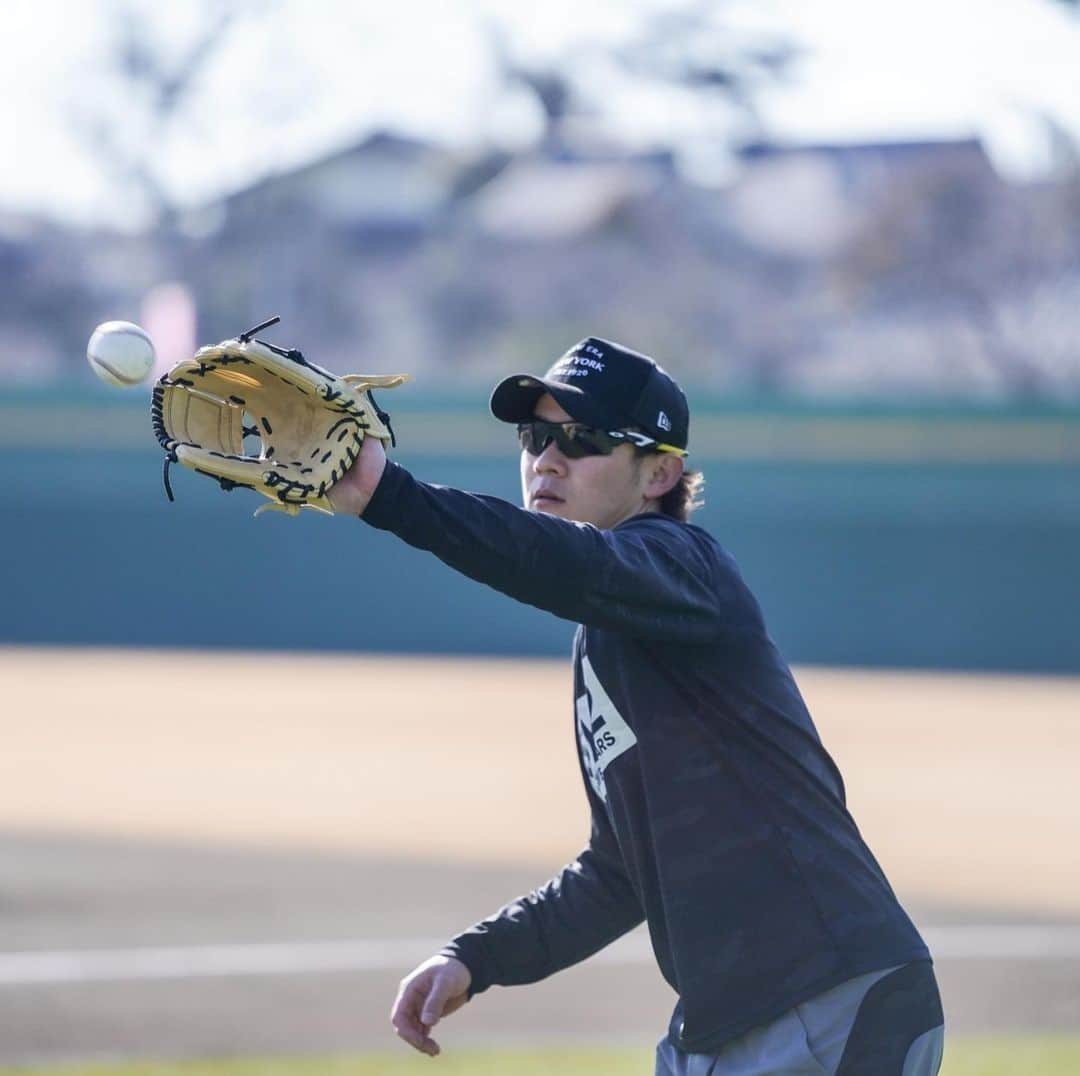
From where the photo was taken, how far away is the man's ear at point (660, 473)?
3498mm

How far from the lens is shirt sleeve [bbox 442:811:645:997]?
147 inches

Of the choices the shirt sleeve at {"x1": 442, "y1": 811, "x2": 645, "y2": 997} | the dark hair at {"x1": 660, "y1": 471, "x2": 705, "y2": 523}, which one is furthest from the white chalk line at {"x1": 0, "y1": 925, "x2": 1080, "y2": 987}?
the dark hair at {"x1": 660, "y1": 471, "x2": 705, "y2": 523}

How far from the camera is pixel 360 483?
9.55 feet

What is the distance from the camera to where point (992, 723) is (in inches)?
731

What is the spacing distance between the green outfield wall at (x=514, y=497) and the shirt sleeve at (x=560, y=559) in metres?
22.8

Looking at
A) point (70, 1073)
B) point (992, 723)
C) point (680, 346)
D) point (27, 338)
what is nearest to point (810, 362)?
point (680, 346)

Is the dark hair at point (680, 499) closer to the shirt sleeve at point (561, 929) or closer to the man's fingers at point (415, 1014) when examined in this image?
the shirt sleeve at point (561, 929)

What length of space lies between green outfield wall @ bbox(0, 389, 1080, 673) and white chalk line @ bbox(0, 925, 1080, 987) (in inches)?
694

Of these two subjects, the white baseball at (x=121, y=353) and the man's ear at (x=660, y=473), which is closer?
the white baseball at (x=121, y=353)

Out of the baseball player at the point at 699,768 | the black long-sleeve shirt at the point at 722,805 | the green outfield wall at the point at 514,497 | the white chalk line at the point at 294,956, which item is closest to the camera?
the baseball player at the point at 699,768

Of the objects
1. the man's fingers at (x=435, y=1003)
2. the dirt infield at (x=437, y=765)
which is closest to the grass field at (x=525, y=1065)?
the man's fingers at (x=435, y=1003)

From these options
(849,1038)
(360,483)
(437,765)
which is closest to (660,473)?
(360,483)

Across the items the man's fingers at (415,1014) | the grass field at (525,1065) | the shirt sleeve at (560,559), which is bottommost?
the grass field at (525,1065)

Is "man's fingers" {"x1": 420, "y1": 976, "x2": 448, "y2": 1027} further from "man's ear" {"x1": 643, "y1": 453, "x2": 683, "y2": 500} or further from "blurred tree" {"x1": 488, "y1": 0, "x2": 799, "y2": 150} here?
"blurred tree" {"x1": 488, "y1": 0, "x2": 799, "y2": 150}
